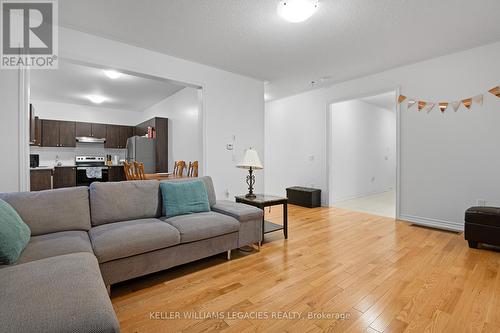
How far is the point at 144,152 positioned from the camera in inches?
230

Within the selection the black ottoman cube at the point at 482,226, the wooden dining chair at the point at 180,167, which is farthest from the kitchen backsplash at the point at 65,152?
the black ottoman cube at the point at 482,226

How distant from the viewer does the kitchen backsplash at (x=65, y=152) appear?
6.38 meters

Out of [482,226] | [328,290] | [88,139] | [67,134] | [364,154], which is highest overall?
[67,134]

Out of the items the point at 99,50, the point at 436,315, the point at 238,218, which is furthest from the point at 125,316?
the point at 99,50

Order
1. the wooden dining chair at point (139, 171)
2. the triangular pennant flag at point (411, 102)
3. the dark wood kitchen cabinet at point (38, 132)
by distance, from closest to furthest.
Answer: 1. the triangular pennant flag at point (411, 102)
2. the wooden dining chair at point (139, 171)
3. the dark wood kitchen cabinet at point (38, 132)

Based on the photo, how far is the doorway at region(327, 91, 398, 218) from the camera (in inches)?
208

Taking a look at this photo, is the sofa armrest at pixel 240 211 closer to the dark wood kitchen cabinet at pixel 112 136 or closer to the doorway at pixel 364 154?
the doorway at pixel 364 154

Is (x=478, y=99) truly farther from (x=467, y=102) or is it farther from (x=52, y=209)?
(x=52, y=209)

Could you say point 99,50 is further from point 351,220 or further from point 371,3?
point 351,220

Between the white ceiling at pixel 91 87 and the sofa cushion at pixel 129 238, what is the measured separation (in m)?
2.53

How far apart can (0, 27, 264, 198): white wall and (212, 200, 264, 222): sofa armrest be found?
1146 mm

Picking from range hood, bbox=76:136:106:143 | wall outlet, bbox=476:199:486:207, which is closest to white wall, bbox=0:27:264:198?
wall outlet, bbox=476:199:486:207

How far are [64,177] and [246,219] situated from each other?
5.92 metres

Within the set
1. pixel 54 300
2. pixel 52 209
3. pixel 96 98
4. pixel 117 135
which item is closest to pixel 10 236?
pixel 52 209
